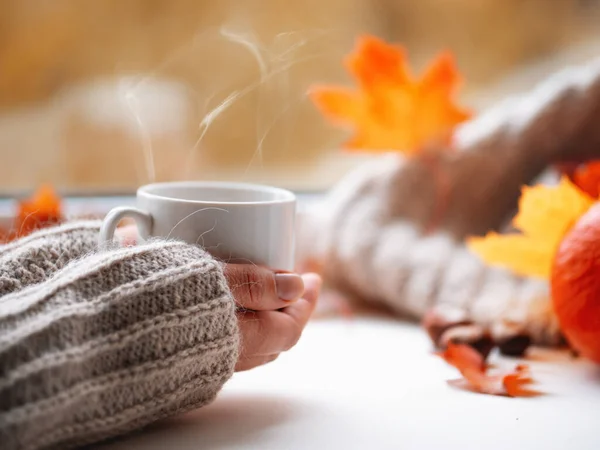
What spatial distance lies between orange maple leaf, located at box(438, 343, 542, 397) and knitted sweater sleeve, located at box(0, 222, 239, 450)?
27 centimetres

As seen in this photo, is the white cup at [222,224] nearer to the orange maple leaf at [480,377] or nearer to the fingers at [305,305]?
the fingers at [305,305]

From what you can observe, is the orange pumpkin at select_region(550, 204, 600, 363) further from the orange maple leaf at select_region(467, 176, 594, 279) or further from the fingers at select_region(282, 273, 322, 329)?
the fingers at select_region(282, 273, 322, 329)

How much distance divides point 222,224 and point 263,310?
0.32 ft

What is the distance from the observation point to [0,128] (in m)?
1.03

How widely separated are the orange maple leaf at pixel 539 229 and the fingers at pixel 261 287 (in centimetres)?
31

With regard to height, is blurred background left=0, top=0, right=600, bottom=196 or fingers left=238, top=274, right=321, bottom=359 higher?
blurred background left=0, top=0, right=600, bottom=196

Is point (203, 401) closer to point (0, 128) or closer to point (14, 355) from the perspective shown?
point (14, 355)

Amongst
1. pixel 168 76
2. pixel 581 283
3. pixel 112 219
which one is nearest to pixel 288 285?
pixel 112 219

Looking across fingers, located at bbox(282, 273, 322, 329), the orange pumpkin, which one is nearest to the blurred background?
fingers, located at bbox(282, 273, 322, 329)

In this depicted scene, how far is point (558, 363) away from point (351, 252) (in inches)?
11.8

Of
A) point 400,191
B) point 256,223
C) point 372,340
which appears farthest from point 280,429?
point 400,191

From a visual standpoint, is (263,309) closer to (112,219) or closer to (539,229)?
(112,219)

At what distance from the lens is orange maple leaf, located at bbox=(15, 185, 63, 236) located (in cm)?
69

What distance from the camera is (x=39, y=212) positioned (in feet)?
2.57
